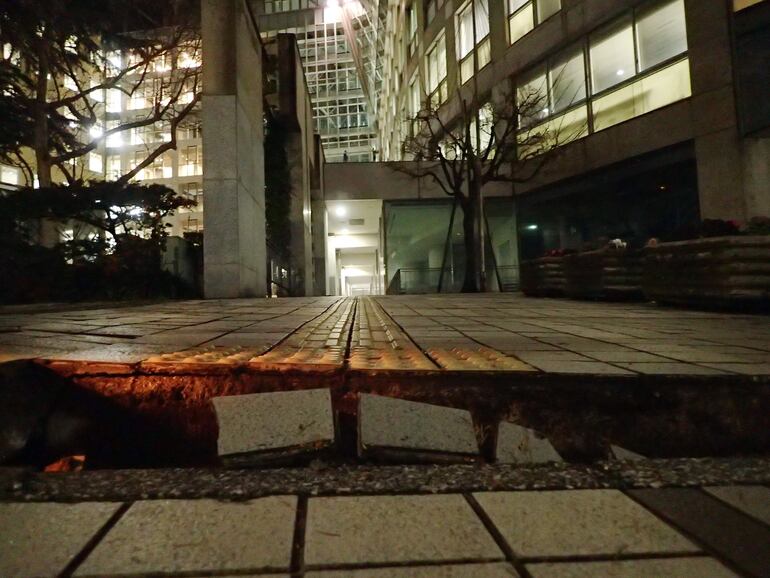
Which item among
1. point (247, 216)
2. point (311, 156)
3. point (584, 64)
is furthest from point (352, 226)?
point (247, 216)

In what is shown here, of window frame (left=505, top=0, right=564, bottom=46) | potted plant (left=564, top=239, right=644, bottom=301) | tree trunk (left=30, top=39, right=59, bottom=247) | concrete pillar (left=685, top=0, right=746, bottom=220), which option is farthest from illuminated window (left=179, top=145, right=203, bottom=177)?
potted plant (left=564, top=239, right=644, bottom=301)

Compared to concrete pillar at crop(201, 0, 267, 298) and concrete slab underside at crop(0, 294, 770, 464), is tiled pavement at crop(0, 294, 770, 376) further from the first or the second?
concrete pillar at crop(201, 0, 267, 298)

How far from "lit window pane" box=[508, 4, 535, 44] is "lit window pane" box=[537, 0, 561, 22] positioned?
0.30 meters

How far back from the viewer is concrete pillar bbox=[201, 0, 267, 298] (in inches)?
337

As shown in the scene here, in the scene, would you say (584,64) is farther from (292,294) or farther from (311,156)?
(292,294)

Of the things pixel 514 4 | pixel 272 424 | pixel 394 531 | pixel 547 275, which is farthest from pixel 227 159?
pixel 514 4

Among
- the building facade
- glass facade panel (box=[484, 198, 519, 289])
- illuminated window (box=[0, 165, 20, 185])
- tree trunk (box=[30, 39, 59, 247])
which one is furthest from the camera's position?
illuminated window (box=[0, 165, 20, 185])

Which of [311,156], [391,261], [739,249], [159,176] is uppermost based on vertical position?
[159,176]

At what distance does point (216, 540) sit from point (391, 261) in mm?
18846

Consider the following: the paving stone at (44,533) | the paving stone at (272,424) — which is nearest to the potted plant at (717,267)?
the paving stone at (272,424)

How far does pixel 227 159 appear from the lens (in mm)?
8695

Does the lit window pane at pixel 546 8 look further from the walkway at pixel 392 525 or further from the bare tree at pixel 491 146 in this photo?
the walkway at pixel 392 525

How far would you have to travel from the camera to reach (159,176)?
129 feet

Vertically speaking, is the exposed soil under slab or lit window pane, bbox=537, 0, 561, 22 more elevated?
lit window pane, bbox=537, 0, 561, 22
